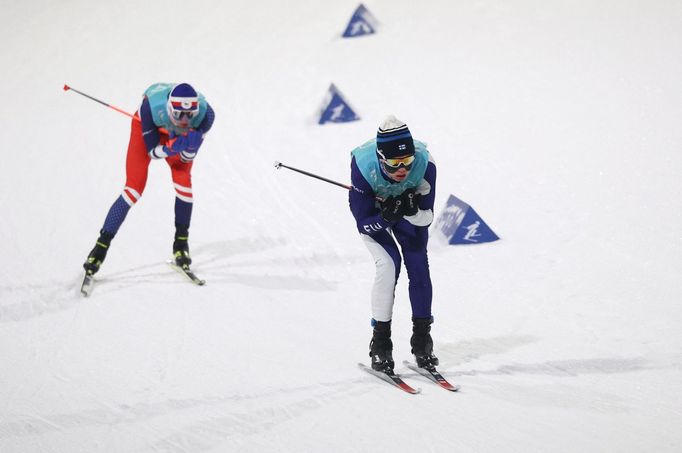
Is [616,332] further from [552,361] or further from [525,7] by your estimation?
[525,7]

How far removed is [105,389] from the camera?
495cm

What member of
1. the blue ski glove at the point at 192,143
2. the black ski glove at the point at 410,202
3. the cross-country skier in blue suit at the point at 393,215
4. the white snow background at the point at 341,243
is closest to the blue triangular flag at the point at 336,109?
the white snow background at the point at 341,243

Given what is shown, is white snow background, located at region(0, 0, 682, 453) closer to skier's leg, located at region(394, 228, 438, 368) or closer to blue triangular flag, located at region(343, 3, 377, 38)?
blue triangular flag, located at region(343, 3, 377, 38)

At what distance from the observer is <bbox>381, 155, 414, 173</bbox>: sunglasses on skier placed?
460 cm

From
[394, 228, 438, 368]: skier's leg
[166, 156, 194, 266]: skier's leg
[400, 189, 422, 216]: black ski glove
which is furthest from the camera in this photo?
[166, 156, 194, 266]: skier's leg

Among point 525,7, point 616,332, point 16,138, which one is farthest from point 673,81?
point 16,138

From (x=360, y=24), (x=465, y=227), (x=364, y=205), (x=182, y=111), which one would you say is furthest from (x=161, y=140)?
(x=360, y=24)

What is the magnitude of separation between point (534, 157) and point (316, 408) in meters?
5.80

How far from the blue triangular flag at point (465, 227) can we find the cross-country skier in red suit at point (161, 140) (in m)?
2.44

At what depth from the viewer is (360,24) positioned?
1423cm

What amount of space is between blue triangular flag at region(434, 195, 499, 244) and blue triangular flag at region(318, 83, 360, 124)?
361cm

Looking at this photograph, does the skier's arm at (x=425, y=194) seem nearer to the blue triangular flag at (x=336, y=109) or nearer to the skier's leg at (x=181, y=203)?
the skier's leg at (x=181, y=203)

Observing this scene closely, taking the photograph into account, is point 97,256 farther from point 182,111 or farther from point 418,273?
point 418,273

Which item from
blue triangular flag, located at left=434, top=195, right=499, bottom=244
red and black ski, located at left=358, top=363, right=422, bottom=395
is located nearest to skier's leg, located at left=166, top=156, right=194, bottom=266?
blue triangular flag, located at left=434, top=195, right=499, bottom=244
